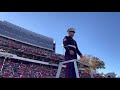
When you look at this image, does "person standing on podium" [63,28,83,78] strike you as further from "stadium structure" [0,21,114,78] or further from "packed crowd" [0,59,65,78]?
"packed crowd" [0,59,65,78]

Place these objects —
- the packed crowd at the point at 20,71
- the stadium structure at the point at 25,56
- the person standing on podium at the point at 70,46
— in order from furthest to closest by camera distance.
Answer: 1. the stadium structure at the point at 25,56
2. the packed crowd at the point at 20,71
3. the person standing on podium at the point at 70,46

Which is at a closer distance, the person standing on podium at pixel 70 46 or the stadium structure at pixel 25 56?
the person standing on podium at pixel 70 46

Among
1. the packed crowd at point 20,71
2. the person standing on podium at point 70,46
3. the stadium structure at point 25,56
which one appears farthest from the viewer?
the stadium structure at point 25,56

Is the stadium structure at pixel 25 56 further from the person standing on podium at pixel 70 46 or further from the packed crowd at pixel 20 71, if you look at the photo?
the person standing on podium at pixel 70 46

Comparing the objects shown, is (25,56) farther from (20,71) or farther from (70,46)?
(70,46)

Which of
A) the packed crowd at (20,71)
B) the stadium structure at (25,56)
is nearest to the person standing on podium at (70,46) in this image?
the stadium structure at (25,56)

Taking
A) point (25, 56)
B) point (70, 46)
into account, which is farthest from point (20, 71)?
point (70, 46)

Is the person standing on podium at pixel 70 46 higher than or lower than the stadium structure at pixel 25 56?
lower

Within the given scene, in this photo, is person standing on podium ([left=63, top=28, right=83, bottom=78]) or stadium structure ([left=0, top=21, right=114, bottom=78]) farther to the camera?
stadium structure ([left=0, top=21, right=114, bottom=78])

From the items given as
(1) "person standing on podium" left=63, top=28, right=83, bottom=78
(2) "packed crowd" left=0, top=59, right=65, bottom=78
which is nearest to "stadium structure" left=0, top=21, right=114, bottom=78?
(2) "packed crowd" left=0, top=59, right=65, bottom=78
